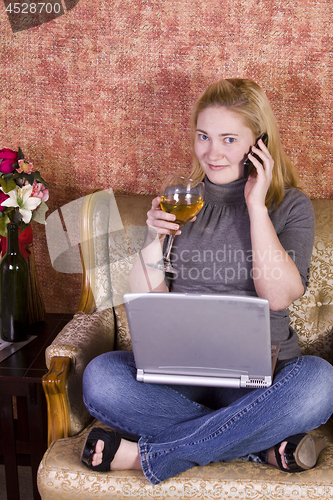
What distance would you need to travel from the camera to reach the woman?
1.09 meters

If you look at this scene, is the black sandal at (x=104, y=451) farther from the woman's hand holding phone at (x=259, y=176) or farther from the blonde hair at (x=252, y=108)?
the blonde hair at (x=252, y=108)

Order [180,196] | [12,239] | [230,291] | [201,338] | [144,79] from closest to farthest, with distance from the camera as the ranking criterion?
[201,338] → [180,196] → [230,291] → [12,239] → [144,79]

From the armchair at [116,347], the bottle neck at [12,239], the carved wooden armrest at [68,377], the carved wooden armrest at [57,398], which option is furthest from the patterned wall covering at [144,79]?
the carved wooden armrest at [57,398]

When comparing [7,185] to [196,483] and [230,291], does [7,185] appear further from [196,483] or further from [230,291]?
[196,483]

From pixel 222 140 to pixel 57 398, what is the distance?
930 millimetres

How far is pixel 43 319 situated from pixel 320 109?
1.41 meters

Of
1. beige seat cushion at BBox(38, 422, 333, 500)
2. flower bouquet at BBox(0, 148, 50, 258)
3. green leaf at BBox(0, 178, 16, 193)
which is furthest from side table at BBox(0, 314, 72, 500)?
green leaf at BBox(0, 178, 16, 193)

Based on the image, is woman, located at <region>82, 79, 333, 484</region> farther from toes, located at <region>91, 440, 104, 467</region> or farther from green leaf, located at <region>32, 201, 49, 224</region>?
green leaf, located at <region>32, 201, 49, 224</region>

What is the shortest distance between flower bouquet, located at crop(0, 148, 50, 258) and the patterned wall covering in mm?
382

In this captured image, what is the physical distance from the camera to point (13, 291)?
1.55 metres

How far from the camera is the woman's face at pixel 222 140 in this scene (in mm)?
1395

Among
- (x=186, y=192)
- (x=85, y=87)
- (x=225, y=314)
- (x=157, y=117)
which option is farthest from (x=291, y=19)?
(x=225, y=314)

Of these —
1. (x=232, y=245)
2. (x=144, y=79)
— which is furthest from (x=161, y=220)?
(x=144, y=79)

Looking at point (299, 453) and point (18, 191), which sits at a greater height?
point (18, 191)
